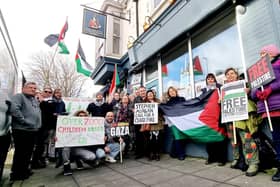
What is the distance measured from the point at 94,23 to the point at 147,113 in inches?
213

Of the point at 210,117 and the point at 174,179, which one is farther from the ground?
the point at 210,117

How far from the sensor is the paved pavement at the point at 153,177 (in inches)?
88.7

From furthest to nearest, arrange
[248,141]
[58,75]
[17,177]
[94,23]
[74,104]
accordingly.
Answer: [58,75], [74,104], [94,23], [17,177], [248,141]

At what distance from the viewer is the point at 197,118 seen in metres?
3.47

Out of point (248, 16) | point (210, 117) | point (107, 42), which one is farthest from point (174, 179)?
point (107, 42)

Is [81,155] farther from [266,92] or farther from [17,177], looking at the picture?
[266,92]

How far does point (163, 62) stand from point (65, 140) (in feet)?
11.9

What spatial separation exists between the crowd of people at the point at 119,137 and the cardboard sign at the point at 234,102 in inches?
4.4

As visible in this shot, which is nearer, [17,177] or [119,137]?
[17,177]

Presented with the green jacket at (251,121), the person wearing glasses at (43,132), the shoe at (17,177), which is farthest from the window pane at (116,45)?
the green jacket at (251,121)

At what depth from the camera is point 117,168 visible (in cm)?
347

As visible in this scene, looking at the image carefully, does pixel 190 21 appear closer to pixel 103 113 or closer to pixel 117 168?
pixel 103 113

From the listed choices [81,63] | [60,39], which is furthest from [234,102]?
[60,39]

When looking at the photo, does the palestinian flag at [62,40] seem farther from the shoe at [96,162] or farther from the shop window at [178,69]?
the shoe at [96,162]
